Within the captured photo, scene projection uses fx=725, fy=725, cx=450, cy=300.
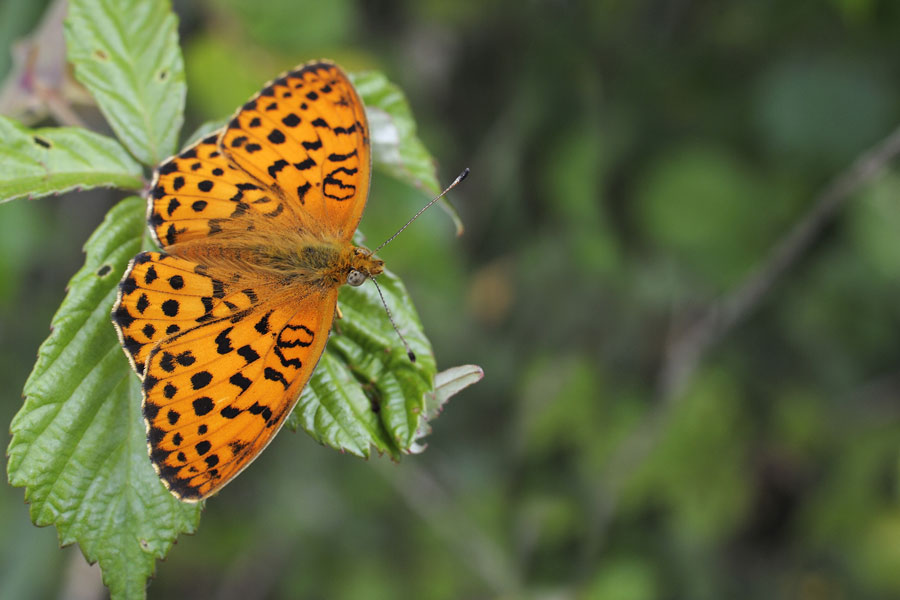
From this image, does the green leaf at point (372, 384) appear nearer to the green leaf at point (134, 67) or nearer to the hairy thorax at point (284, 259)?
the hairy thorax at point (284, 259)

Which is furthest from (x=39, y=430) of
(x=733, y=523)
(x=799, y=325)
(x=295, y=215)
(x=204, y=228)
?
(x=799, y=325)

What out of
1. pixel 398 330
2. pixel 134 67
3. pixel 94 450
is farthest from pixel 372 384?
pixel 134 67

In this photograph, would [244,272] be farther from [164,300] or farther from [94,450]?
[94,450]

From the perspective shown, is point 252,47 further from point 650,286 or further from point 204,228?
point 650,286

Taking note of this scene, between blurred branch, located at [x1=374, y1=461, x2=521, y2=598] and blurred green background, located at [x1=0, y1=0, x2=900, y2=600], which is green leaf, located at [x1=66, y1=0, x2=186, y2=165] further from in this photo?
blurred branch, located at [x1=374, y1=461, x2=521, y2=598]

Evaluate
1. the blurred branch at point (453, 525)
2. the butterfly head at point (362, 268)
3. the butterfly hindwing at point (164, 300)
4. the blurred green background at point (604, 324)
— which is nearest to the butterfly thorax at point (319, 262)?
the butterfly head at point (362, 268)

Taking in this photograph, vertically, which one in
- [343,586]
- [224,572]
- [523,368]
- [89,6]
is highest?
[89,6]

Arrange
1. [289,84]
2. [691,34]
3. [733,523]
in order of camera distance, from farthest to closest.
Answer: [691,34]
[733,523]
[289,84]
